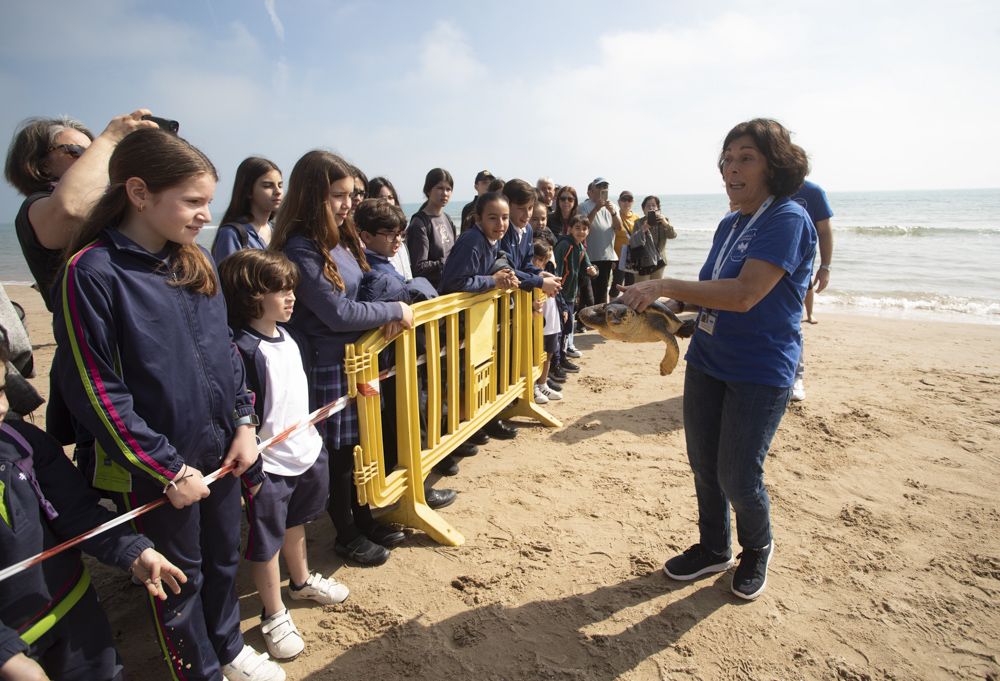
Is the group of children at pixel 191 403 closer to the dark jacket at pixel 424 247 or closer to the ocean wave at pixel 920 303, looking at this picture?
the dark jacket at pixel 424 247

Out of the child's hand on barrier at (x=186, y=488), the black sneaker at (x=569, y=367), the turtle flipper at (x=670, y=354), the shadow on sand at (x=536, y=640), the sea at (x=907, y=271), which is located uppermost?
the turtle flipper at (x=670, y=354)

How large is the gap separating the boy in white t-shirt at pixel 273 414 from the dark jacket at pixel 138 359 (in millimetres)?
351

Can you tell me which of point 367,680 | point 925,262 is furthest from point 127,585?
point 925,262

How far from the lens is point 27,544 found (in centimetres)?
155

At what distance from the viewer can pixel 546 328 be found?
5531mm

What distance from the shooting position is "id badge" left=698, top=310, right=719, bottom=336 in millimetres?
2551

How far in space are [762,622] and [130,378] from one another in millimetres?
2916

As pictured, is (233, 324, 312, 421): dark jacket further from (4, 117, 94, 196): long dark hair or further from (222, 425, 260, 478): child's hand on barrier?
(4, 117, 94, 196): long dark hair

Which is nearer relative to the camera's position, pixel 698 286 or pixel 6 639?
pixel 6 639

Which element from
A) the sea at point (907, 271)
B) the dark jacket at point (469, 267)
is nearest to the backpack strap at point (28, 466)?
the dark jacket at point (469, 267)

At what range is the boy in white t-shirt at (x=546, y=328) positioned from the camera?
534 centimetres

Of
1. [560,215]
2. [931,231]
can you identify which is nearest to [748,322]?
[560,215]

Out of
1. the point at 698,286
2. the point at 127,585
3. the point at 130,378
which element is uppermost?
the point at 698,286

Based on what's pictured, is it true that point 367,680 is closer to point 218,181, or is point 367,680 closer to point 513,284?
point 218,181
